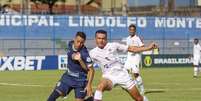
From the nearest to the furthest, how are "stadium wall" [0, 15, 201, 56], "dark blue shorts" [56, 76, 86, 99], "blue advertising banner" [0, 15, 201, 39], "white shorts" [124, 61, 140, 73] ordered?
"dark blue shorts" [56, 76, 86, 99], "white shorts" [124, 61, 140, 73], "stadium wall" [0, 15, 201, 56], "blue advertising banner" [0, 15, 201, 39]

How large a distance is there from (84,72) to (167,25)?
48201mm

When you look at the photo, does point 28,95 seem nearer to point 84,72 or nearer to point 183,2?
point 84,72

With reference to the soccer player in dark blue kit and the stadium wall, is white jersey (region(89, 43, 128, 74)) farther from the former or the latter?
the stadium wall

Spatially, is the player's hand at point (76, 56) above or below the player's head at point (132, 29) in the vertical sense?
below

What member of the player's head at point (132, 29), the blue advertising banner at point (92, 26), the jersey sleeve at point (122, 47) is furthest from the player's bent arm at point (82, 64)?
the blue advertising banner at point (92, 26)

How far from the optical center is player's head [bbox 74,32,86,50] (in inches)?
564

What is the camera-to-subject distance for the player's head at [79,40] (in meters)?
14.3

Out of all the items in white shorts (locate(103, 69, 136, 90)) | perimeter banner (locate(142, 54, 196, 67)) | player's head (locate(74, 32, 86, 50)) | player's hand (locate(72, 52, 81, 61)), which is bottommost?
perimeter banner (locate(142, 54, 196, 67))

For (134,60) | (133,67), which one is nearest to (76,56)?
(133,67)

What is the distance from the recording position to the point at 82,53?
14617mm

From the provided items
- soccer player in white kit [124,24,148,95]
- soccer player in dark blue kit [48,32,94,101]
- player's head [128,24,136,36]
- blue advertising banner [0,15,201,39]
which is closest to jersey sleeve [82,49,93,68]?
soccer player in dark blue kit [48,32,94,101]

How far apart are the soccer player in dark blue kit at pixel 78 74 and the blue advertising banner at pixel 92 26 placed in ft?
141

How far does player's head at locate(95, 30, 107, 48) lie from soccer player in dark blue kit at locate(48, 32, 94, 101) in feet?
1.14

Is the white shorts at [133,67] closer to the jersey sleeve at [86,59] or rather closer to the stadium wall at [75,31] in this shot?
the jersey sleeve at [86,59]
